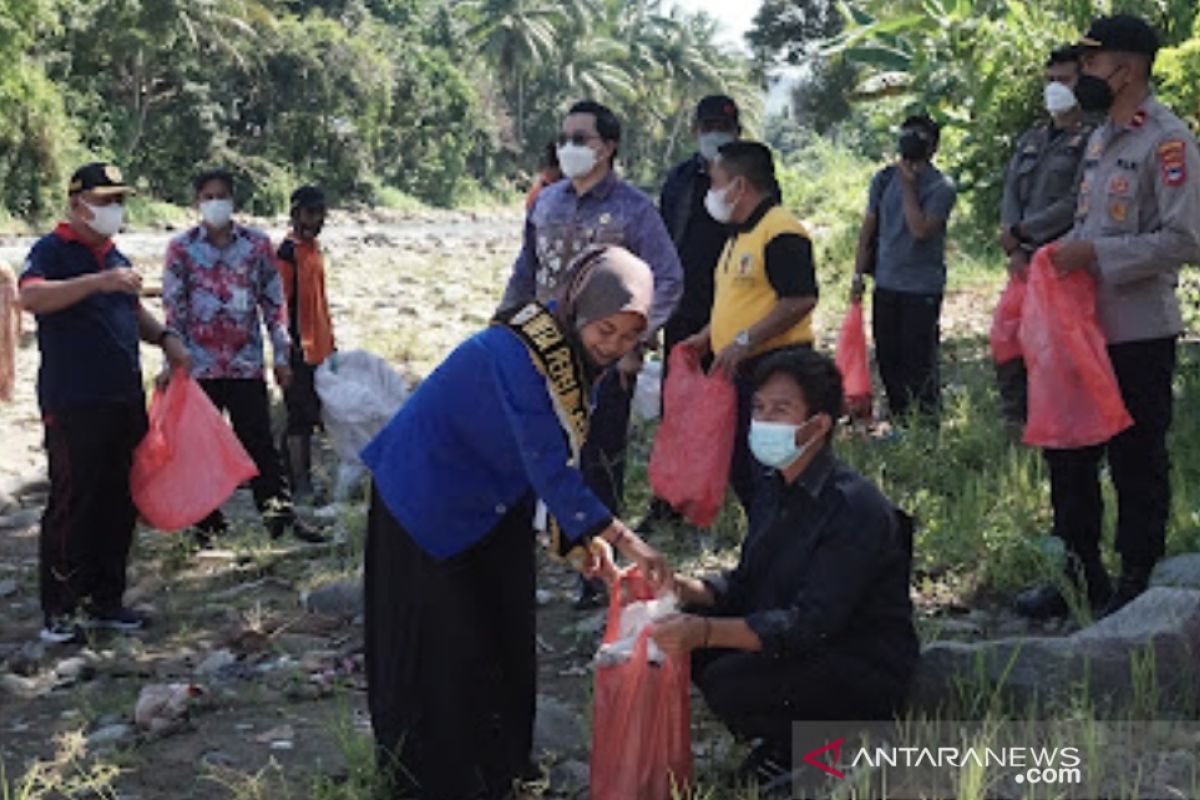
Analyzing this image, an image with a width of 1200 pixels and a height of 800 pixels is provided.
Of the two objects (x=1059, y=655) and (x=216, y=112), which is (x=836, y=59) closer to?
(x=216, y=112)

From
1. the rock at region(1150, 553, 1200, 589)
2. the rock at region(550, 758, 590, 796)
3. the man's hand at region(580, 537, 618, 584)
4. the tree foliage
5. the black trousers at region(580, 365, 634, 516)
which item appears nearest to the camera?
the man's hand at region(580, 537, 618, 584)

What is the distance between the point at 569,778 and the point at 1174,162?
7.51ft

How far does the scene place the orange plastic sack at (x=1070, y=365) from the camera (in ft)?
13.4

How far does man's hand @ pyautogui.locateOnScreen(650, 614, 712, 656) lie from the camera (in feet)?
10.3

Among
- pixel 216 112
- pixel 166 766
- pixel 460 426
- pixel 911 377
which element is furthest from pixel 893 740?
pixel 216 112

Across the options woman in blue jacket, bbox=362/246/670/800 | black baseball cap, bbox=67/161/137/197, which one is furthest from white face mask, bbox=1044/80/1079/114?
black baseball cap, bbox=67/161/137/197

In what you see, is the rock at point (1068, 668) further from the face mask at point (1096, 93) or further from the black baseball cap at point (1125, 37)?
the black baseball cap at point (1125, 37)

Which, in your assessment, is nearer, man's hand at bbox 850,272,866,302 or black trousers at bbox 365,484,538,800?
black trousers at bbox 365,484,538,800

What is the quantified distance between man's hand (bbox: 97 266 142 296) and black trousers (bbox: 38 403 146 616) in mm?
427

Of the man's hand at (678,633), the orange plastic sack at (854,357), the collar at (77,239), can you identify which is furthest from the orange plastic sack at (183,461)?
the orange plastic sack at (854,357)

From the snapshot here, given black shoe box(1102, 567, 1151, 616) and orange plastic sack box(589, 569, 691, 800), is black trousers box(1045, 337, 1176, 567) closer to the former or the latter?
black shoe box(1102, 567, 1151, 616)

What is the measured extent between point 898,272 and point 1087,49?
278cm

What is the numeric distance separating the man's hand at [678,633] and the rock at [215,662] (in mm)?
2065

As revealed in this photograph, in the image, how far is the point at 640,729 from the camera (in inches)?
124
